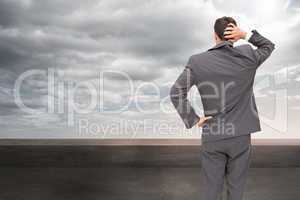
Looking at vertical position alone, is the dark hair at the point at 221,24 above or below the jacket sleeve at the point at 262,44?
above

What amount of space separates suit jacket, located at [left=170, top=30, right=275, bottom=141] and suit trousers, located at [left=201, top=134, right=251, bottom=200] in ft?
0.16

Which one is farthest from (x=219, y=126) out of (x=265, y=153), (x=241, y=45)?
(x=265, y=153)

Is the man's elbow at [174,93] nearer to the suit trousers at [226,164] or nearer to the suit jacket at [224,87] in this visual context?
the suit jacket at [224,87]

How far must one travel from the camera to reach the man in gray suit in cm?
237

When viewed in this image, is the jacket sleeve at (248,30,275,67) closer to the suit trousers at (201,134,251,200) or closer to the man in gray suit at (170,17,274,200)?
the man in gray suit at (170,17,274,200)

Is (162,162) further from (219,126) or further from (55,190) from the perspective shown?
(219,126)

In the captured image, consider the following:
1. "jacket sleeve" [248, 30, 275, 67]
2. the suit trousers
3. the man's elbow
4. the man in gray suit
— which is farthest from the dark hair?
the suit trousers

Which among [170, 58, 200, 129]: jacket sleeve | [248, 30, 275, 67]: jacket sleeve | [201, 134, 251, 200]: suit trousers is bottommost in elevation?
[201, 134, 251, 200]: suit trousers

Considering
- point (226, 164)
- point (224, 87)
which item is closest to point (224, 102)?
point (224, 87)

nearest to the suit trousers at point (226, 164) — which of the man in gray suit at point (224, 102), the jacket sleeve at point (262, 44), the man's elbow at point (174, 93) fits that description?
the man in gray suit at point (224, 102)

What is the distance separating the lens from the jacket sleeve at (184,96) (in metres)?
2.43

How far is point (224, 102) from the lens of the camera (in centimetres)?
238

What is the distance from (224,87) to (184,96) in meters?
0.25

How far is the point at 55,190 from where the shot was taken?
15.5 feet
